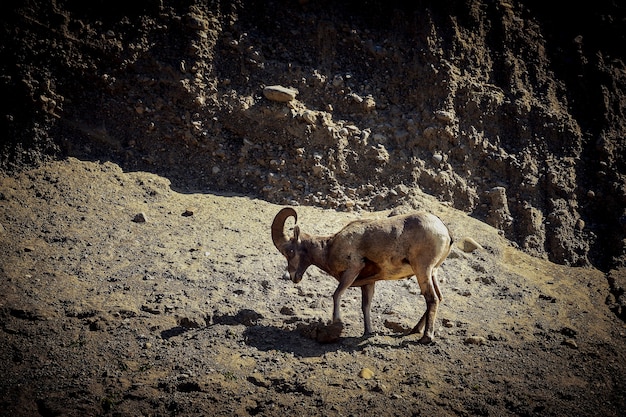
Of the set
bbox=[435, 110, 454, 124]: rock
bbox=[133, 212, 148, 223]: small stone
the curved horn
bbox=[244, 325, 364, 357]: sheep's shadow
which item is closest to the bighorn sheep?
the curved horn

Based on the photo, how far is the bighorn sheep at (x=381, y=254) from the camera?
10.3 m

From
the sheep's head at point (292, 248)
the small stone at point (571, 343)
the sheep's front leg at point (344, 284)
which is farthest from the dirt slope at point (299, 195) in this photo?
the sheep's head at point (292, 248)

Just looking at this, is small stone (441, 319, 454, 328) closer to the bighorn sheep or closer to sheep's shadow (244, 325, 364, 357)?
the bighorn sheep

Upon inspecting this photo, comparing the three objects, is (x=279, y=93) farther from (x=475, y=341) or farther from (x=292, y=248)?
(x=475, y=341)

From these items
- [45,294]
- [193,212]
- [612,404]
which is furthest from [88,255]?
[612,404]

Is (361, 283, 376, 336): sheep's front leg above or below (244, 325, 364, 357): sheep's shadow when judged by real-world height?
above

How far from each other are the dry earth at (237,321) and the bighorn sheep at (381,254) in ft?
2.09

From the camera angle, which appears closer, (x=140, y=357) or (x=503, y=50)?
(x=140, y=357)

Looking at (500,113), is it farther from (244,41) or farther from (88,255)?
(88,255)

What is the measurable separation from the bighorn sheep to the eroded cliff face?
4728mm

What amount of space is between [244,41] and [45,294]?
31.7ft

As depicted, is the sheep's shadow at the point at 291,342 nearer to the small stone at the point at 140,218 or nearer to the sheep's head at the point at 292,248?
the sheep's head at the point at 292,248

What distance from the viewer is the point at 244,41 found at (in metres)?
17.3

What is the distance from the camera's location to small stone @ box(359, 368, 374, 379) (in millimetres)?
9086
